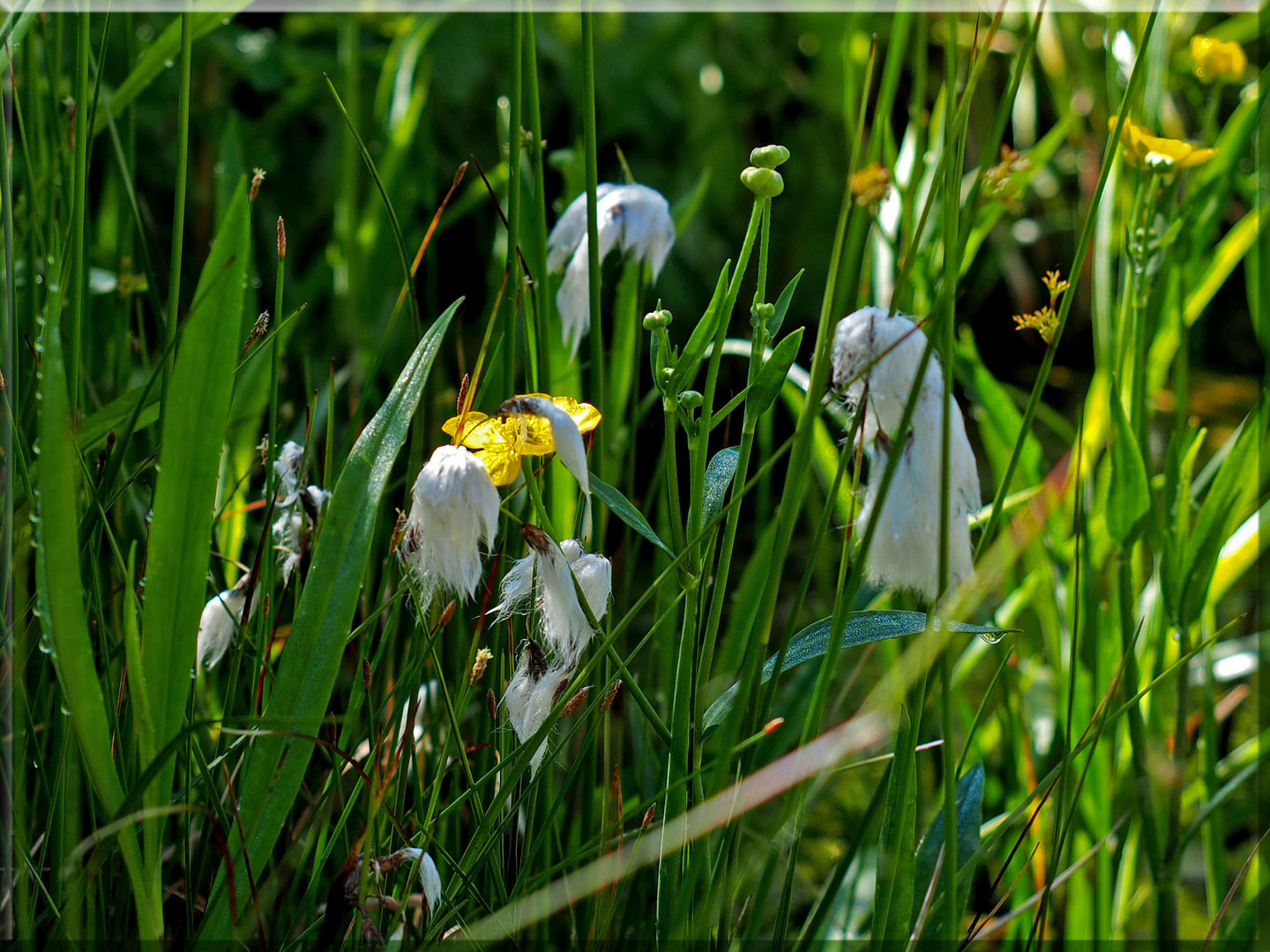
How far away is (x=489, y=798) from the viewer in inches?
16.3

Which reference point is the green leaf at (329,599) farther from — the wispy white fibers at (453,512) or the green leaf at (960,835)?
the green leaf at (960,835)

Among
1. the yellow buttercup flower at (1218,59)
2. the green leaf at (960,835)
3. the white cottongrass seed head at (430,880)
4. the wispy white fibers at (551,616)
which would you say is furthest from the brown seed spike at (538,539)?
the yellow buttercup flower at (1218,59)

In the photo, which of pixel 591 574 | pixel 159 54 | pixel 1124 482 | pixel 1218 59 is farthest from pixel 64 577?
pixel 1218 59

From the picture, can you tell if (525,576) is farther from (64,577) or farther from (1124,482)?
(1124,482)

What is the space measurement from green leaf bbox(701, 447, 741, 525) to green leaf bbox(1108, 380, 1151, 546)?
9.4 inches

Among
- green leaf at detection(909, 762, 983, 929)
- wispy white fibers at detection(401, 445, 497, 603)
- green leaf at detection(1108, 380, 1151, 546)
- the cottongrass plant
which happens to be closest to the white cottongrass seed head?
the cottongrass plant

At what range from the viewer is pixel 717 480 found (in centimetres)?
35

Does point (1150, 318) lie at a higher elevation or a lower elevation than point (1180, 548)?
higher

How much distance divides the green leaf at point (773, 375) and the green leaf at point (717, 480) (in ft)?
0.11

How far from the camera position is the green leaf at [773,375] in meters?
0.30

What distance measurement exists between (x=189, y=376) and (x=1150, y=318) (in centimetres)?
56

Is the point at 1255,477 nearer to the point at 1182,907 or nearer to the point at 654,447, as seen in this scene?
the point at 1182,907

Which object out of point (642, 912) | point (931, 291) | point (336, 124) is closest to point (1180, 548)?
point (931, 291)

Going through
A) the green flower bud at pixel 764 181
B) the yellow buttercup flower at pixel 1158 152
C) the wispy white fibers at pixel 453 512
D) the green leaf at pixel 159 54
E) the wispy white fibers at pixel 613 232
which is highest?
the green leaf at pixel 159 54
